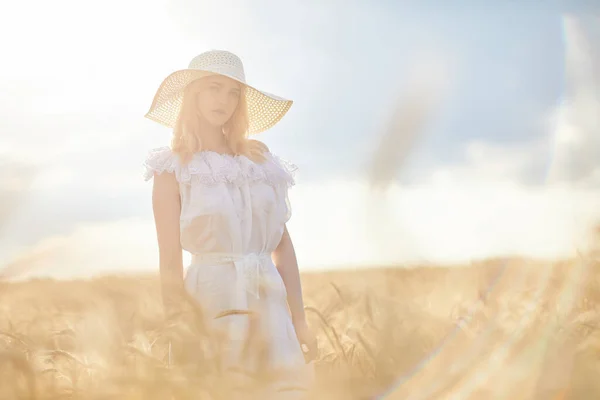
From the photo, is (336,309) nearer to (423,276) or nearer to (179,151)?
(423,276)

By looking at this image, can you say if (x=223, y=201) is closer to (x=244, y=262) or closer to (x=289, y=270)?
(x=244, y=262)

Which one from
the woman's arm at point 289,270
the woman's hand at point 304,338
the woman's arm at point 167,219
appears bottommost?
the woman's hand at point 304,338

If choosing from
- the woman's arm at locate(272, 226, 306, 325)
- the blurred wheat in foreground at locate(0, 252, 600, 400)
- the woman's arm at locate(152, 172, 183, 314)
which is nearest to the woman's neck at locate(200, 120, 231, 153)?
the woman's arm at locate(152, 172, 183, 314)

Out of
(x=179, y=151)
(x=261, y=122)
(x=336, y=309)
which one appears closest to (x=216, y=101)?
(x=179, y=151)

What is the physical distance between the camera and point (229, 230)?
7.96 feet

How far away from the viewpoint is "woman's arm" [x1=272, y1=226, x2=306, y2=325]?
106 inches

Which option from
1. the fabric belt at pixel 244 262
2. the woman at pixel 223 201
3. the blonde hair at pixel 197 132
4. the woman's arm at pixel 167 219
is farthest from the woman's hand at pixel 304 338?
the blonde hair at pixel 197 132

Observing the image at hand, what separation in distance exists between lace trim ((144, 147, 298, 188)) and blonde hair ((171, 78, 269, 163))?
39mm

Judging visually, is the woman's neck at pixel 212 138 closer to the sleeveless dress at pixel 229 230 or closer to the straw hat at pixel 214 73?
the sleeveless dress at pixel 229 230

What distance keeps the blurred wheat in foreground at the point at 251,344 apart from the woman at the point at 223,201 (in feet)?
4.64

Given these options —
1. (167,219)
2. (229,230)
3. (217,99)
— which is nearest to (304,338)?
(229,230)

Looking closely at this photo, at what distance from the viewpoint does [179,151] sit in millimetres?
2590

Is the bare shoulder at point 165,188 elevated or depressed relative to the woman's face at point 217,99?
depressed

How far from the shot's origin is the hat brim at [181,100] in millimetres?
2709
